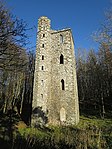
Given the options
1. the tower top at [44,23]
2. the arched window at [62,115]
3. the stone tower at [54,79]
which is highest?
the tower top at [44,23]

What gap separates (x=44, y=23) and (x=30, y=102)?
13852mm

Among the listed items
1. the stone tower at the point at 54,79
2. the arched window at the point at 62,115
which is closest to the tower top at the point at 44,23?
the stone tower at the point at 54,79

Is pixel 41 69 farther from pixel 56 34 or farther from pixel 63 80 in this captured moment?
pixel 56 34

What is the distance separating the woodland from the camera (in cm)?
941

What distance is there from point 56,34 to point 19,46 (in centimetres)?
1675

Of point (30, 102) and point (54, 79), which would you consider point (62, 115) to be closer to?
point (54, 79)

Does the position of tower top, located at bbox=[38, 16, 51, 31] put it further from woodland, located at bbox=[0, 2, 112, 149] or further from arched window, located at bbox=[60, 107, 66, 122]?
arched window, located at bbox=[60, 107, 66, 122]

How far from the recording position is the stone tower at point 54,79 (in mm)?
21328

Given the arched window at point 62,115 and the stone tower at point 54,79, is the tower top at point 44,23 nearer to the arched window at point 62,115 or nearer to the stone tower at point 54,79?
the stone tower at point 54,79

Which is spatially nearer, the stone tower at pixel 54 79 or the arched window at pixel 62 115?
the stone tower at pixel 54 79

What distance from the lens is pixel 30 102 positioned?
3225cm

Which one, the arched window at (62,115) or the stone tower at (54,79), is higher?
the stone tower at (54,79)

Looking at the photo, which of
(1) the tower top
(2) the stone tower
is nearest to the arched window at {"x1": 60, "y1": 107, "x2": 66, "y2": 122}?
(2) the stone tower

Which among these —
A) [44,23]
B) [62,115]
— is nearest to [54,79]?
[62,115]
